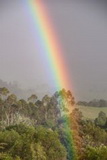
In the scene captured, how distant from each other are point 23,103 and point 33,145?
27.3 metres

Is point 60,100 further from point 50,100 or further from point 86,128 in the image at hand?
point 86,128

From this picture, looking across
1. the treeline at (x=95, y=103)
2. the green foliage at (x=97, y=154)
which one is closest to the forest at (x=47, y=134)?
the green foliage at (x=97, y=154)

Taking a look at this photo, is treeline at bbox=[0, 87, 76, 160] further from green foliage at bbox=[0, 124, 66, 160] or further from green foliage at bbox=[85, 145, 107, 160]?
green foliage at bbox=[85, 145, 107, 160]

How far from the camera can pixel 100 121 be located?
43.8 meters

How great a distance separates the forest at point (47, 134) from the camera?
19516 millimetres

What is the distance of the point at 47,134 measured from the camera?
2334 cm

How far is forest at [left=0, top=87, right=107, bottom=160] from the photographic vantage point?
19.5m

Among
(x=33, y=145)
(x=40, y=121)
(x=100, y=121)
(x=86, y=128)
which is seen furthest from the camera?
(x=40, y=121)

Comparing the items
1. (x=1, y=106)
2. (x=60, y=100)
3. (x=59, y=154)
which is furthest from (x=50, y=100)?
(x=59, y=154)

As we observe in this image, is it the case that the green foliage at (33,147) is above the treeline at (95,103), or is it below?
below

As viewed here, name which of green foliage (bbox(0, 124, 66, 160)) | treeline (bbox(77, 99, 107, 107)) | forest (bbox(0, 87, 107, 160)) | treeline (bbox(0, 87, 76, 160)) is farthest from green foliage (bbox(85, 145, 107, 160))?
treeline (bbox(77, 99, 107, 107))

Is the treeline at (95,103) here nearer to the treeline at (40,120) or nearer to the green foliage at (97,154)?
the treeline at (40,120)

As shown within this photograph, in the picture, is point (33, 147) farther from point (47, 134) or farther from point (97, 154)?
point (97, 154)

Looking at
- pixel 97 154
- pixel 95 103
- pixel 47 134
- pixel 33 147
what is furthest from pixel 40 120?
pixel 97 154
